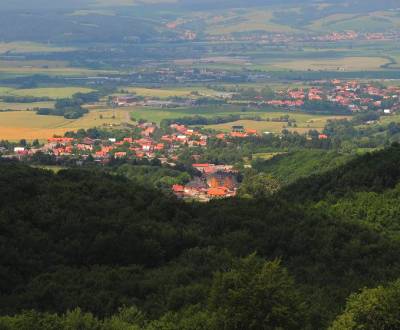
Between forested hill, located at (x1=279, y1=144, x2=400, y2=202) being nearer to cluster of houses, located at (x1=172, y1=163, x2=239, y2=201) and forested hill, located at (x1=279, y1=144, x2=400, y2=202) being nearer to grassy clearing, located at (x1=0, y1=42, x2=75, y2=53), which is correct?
cluster of houses, located at (x1=172, y1=163, x2=239, y2=201)

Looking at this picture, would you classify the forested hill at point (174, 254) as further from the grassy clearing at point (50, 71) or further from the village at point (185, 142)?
the grassy clearing at point (50, 71)

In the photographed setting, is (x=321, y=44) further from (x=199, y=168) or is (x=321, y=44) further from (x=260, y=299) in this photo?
(x=260, y=299)

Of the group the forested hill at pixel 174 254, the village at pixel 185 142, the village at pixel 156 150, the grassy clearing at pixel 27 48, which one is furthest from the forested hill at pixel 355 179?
the grassy clearing at pixel 27 48

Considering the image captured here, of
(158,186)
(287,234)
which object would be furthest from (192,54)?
(287,234)

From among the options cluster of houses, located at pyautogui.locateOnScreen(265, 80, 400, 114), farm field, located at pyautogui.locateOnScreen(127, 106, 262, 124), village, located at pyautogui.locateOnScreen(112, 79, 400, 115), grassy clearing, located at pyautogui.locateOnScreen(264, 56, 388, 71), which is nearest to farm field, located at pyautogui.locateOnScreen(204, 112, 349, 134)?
farm field, located at pyautogui.locateOnScreen(127, 106, 262, 124)

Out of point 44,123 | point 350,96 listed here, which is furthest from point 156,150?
point 350,96

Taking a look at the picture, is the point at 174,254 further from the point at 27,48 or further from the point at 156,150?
the point at 27,48
